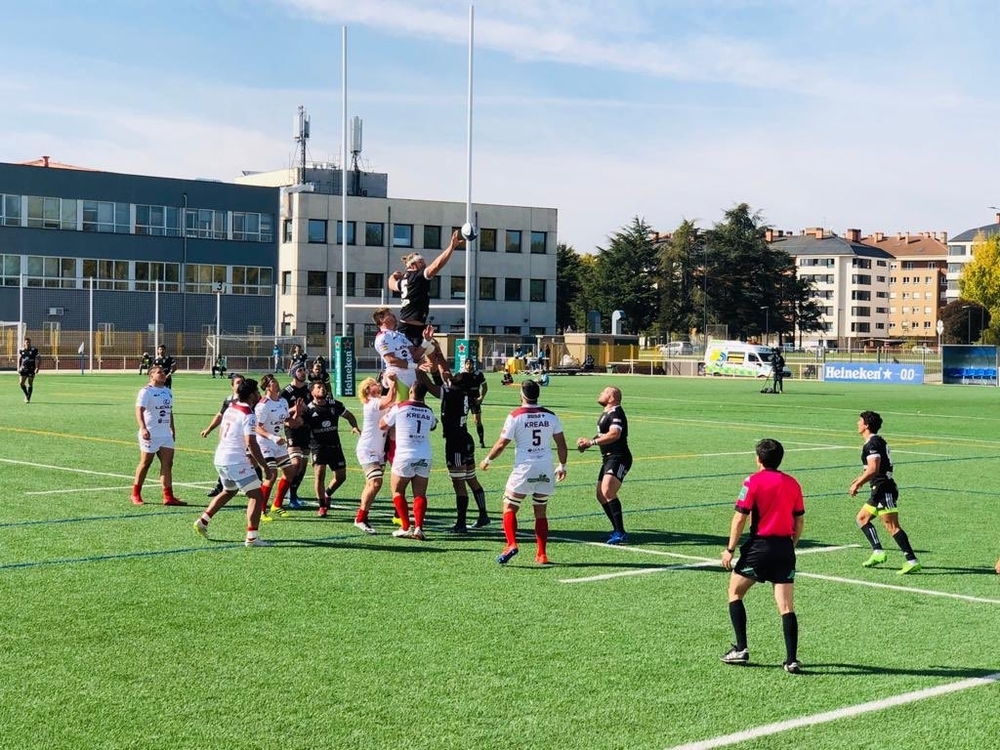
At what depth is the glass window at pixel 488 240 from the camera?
99.9 meters

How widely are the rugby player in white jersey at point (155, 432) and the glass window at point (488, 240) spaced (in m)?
82.6

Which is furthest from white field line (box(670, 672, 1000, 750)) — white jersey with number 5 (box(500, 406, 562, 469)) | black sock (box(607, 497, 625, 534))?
black sock (box(607, 497, 625, 534))

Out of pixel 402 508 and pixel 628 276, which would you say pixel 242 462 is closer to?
pixel 402 508

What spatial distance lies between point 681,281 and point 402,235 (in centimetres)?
4067

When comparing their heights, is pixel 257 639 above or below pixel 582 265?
below

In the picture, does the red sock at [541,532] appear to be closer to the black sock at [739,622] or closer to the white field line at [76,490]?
the black sock at [739,622]

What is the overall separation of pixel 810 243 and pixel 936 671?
192m

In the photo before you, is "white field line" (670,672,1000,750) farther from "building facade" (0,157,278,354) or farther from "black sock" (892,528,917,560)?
"building facade" (0,157,278,354)

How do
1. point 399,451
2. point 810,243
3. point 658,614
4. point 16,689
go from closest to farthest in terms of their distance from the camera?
point 16,689 → point 658,614 → point 399,451 → point 810,243

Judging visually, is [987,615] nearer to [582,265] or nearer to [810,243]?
[582,265]

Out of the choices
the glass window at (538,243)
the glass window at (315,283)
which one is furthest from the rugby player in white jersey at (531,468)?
the glass window at (538,243)

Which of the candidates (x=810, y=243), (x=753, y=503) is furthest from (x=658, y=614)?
(x=810, y=243)

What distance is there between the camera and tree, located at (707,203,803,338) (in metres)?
129

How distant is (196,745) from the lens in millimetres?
7223
